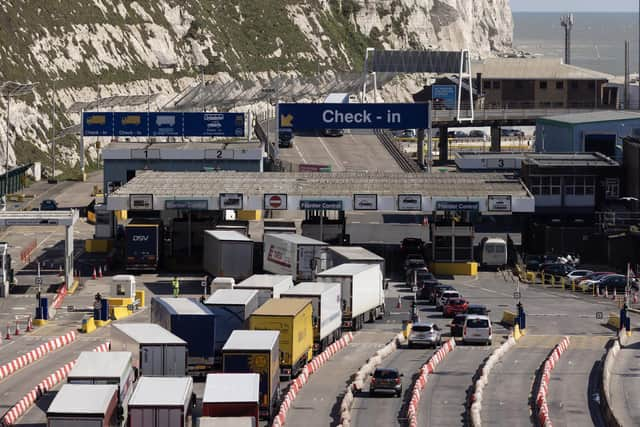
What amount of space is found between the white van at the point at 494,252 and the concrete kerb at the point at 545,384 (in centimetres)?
1917

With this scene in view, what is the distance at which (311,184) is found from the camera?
89688 millimetres

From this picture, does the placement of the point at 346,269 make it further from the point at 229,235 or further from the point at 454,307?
the point at 229,235

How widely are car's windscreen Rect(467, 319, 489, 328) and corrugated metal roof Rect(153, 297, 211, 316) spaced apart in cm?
1214

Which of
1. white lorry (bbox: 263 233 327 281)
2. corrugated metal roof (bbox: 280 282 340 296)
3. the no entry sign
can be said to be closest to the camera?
corrugated metal roof (bbox: 280 282 340 296)

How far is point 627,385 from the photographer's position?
57.3 meters

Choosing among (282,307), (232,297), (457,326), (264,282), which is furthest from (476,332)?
(232,297)

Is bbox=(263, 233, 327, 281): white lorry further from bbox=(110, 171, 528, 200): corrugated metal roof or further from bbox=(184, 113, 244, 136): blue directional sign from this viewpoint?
bbox=(184, 113, 244, 136): blue directional sign

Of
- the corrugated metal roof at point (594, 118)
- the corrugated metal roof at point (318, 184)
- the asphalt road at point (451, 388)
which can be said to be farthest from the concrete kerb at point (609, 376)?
the corrugated metal roof at point (594, 118)

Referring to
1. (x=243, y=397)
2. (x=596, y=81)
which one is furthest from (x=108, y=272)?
(x=596, y=81)

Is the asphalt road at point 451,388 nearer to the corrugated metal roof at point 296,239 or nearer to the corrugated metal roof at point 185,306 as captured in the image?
the corrugated metal roof at point 185,306

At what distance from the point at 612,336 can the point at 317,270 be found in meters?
13.8

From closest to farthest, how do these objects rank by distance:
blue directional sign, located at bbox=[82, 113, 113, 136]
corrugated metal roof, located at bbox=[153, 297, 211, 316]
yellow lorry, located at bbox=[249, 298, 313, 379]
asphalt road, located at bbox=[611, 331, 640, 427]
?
asphalt road, located at bbox=[611, 331, 640, 427], yellow lorry, located at bbox=[249, 298, 313, 379], corrugated metal roof, located at bbox=[153, 297, 211, 316], blue directional sign, located at bbox=[82, 113, 113, 136]

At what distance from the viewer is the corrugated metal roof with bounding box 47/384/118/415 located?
4316 cm

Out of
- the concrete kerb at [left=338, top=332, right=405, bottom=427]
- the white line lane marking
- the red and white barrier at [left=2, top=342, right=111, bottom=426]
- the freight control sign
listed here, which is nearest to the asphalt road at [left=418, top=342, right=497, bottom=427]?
the concrete kerb at [left=338, top=332, right=405, bottom=427]
